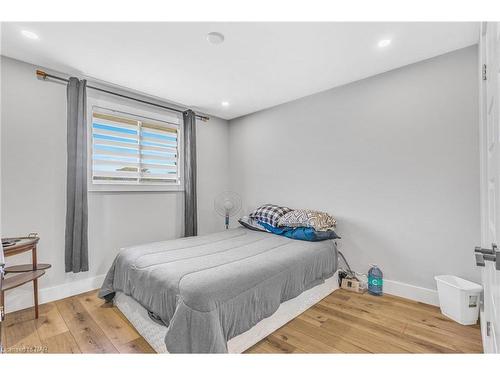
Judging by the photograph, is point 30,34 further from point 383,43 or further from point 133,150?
point 383,43

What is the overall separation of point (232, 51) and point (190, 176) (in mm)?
1847

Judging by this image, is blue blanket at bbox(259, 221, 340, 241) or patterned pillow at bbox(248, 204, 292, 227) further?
patterned pillow at bbox(248, 204, 292, 227)

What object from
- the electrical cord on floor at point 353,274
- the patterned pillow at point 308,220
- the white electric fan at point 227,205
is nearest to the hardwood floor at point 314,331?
the electrical cord on floor at point 353,274

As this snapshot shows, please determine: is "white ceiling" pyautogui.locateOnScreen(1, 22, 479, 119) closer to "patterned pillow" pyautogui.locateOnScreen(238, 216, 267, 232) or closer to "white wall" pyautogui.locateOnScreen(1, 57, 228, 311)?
"white wall" pyautogui.locateOnScreen(1, 57, 228, 311)

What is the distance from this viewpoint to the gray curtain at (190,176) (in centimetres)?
349

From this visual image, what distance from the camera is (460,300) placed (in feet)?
6.49

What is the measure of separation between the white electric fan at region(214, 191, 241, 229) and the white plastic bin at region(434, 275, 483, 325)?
105 inches

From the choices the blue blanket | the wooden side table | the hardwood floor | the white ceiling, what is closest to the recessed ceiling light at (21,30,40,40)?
the white ceiling

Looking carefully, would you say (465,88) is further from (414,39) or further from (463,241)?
(463,241)

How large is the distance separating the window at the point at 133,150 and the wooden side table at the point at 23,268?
866 millimetres

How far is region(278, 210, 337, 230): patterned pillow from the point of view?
276 centimetres

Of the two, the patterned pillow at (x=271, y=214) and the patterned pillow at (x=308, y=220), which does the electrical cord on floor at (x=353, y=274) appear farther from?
the patterned pillow at (x=271, y=214)

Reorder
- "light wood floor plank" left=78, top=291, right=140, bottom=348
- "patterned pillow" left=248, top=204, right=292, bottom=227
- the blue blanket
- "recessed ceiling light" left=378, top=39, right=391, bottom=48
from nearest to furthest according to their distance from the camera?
"light wood floor plank" left=78, top=291, right=140, bottom=348 → "recessed ceiling light" left=378, top=39, right=391, bottom=48 → the blue blanket → "patterned pillow" left=248, top=204, right=292, bottom=227
